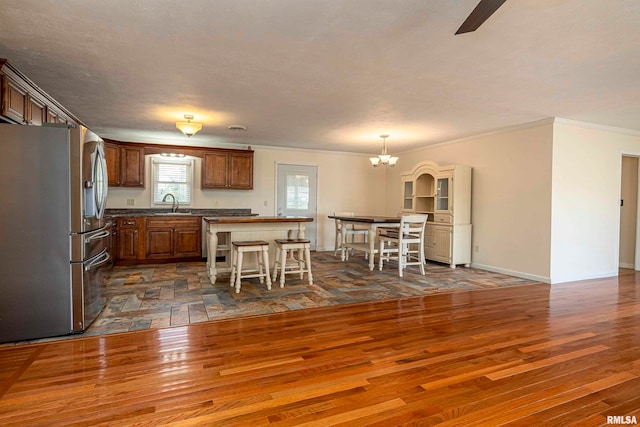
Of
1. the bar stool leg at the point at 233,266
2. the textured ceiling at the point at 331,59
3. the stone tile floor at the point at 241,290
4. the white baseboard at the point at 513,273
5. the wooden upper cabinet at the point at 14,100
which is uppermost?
the textured ceiling at the point at 331,59

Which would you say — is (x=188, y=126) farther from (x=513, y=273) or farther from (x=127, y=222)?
(x=513, y=273)

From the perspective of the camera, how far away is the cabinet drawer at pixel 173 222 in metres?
5.85

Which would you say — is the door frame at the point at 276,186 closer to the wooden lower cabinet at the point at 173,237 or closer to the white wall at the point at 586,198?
the wooden lower cabinet at the point at 173,237

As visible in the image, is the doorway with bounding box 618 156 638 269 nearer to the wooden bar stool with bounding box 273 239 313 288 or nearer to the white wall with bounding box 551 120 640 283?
the white wall with bounding box 551 120 640 283

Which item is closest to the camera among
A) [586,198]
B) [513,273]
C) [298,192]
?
[586,198]

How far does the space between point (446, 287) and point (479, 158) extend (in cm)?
259

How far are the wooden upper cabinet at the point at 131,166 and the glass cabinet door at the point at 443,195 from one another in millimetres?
5405

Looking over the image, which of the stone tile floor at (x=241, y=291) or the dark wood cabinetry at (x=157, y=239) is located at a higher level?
the dark wood cabinetry at (x=157, y=239)

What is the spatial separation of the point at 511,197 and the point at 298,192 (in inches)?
165

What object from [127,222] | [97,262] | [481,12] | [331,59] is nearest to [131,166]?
[127,222]

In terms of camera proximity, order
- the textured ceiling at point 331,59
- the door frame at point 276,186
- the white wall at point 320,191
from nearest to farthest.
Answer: the textured ceiling at point 331,59 < the white wall at point 320,191 < the door frame at point 276,186

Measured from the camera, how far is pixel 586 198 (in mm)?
5020

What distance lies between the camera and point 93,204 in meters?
2.97

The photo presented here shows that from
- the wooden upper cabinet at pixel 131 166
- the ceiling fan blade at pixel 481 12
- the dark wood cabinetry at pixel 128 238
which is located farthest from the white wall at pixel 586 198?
the wooden upper cabinet at pixel 131 166
